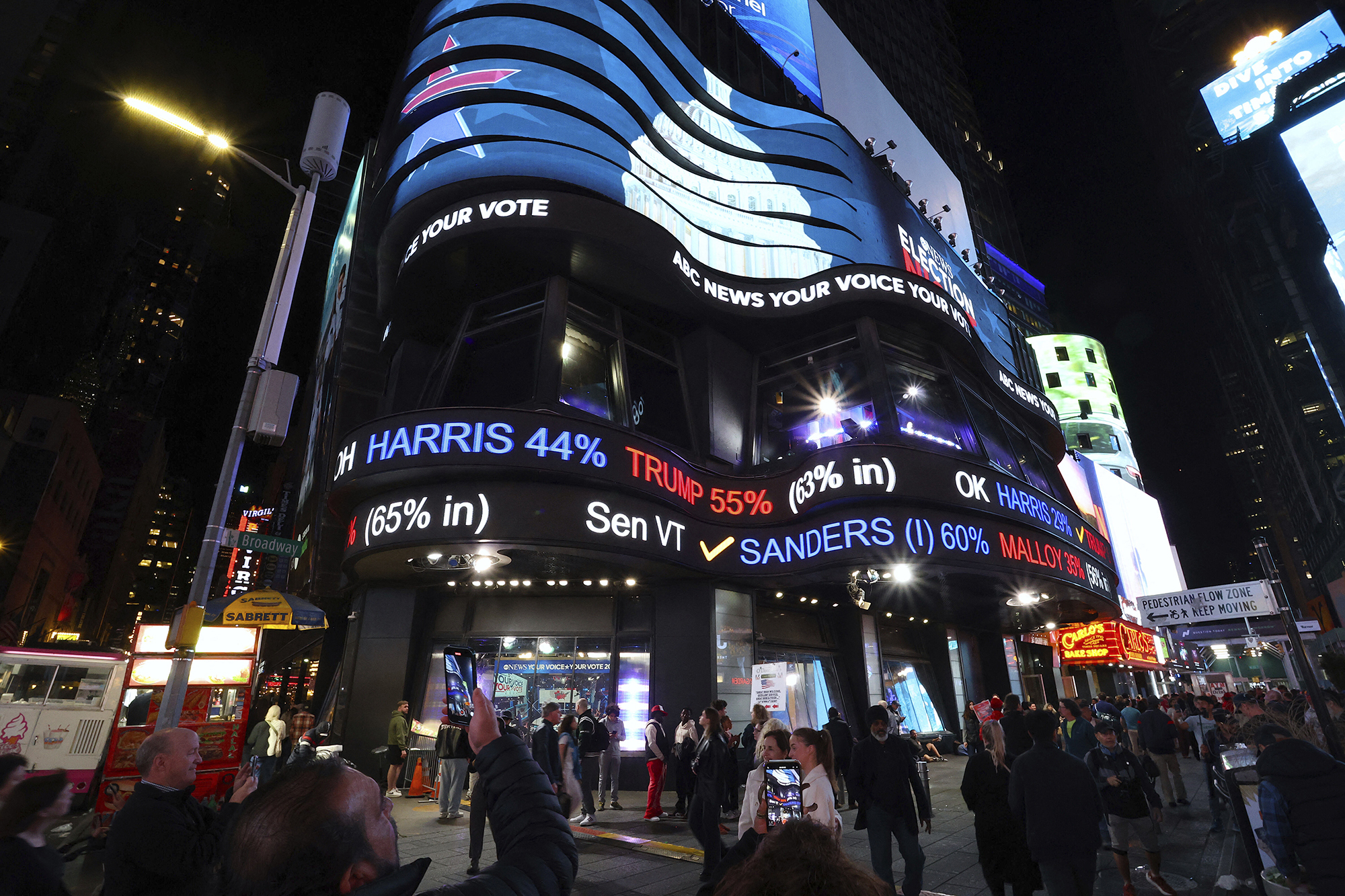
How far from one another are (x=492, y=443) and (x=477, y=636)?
6383 millimetres

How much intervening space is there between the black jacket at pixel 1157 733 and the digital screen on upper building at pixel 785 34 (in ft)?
101

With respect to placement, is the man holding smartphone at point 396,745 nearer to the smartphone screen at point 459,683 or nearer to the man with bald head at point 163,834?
the man with bald head at point 163,834

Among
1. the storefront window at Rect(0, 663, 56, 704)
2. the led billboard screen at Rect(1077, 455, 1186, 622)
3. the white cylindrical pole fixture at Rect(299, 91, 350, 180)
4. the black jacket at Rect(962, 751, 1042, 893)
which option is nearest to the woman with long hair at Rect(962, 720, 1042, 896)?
the black jacket at Rect(962, 751, 1042, 893)

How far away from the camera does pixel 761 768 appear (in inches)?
216

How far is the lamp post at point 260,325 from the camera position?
7024mm

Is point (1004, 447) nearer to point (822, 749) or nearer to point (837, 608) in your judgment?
point (837, 608)

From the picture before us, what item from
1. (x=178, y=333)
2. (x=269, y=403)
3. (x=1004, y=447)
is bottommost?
(x=269, y=403)

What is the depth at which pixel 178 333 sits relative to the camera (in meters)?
124

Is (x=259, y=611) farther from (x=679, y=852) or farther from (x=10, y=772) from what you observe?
(x=10, y=772)

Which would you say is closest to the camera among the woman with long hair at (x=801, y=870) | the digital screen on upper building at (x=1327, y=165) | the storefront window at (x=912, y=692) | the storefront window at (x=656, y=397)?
the woman with long hair at (x=801, y=870)

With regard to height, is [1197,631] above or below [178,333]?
below

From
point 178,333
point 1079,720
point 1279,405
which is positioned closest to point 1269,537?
point 1279,405

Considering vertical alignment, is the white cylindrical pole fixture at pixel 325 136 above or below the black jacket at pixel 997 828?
above

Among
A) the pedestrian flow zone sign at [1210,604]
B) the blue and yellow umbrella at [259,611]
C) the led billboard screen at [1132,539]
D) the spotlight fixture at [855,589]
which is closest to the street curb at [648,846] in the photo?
the blue and yellow umbrella at [259,611]
